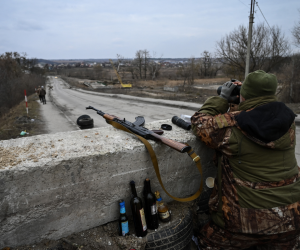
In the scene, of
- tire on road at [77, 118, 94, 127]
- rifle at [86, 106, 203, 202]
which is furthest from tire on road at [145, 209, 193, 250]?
tire on road at [77, 118, 94, 127]

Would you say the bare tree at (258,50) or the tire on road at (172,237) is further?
the bare tree at (258,50)

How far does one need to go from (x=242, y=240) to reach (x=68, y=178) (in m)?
1.60

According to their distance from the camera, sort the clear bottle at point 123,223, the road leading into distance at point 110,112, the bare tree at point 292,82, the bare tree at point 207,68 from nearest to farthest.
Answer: the clear bottle at point 123,223 → the road leading into distance at point 110,112 → the bare tree at point 292,82 → the bare tree at point 207,68

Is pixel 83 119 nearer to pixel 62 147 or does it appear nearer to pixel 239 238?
pixel 62 147

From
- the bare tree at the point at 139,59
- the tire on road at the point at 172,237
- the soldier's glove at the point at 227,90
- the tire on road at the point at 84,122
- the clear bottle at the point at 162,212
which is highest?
the bare tree at the point at 139,59

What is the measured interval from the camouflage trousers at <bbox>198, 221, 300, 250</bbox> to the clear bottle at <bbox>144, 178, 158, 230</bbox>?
541 mm

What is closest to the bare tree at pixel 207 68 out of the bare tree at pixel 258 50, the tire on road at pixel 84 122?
the bare tree at pixel 258 50

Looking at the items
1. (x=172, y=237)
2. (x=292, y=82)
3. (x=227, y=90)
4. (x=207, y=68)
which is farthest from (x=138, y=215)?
(x=207, y=68)

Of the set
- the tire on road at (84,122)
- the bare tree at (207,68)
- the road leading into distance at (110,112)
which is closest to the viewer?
the tire on road at (84,122)

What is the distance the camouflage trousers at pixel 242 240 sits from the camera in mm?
1842

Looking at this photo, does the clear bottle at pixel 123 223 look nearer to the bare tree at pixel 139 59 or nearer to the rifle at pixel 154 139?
the rifle at pixel 154 139

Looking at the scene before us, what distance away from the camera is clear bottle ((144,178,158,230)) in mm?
2055

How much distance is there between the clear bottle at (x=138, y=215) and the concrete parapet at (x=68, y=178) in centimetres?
10

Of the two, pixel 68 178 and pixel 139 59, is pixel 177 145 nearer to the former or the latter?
pixel 68 178
